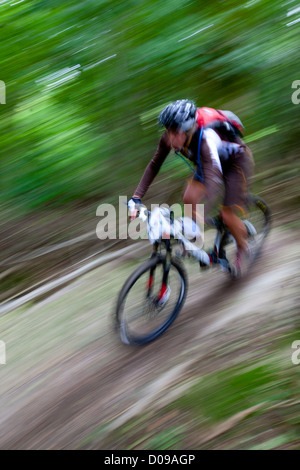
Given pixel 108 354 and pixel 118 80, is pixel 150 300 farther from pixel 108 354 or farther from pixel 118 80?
pixel 118 80

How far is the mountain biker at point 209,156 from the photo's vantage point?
333 cm

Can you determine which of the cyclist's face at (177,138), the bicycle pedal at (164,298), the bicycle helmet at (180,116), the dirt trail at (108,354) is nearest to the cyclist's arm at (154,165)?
the cyclist's face at (177,138)

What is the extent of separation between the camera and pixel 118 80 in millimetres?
6676

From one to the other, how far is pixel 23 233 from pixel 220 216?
3.67 metres

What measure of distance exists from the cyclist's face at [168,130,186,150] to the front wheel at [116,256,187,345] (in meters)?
0.97

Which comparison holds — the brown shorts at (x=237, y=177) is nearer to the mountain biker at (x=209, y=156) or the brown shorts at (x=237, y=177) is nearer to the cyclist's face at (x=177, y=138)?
the mountain biker at (x=209, y=156)

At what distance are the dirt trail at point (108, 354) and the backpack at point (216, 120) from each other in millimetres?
1582

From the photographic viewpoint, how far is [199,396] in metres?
3.06

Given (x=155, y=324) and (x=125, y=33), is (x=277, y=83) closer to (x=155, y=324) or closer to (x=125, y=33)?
(x=125, y=33)

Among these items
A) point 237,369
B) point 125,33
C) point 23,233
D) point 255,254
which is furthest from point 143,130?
point 237,369

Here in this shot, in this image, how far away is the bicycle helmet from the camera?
3.28 meters

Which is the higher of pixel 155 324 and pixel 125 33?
pixel 125 33

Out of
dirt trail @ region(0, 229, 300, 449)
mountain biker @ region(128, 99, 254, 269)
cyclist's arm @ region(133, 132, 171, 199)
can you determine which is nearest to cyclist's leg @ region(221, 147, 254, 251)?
mountain biker @ region(128, 99, 254, 269)

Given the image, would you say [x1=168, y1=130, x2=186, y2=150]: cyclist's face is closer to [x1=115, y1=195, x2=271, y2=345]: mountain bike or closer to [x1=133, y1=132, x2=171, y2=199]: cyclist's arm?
Result: [x1=133, y1=132, x2=171, y2=199]: cyclist's arm
